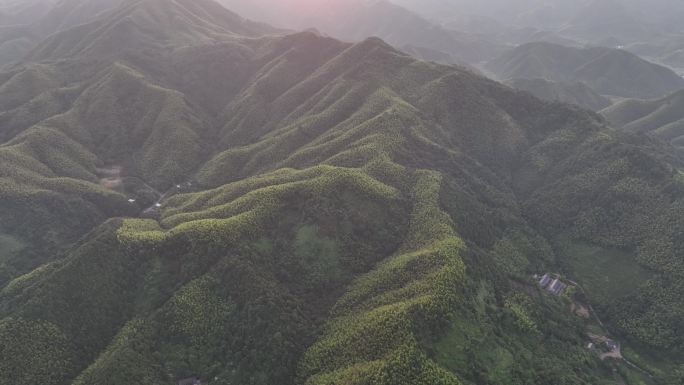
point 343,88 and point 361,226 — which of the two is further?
point 343,88

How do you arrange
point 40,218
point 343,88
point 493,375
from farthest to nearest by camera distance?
point 343,88, point 40,218, point 493,375

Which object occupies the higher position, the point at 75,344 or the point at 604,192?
the point at 604,192

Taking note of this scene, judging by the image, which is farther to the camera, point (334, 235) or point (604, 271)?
point (604, 271)

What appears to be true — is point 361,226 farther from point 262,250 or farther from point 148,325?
point 148,325

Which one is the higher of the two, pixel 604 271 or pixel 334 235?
pixel 604 271

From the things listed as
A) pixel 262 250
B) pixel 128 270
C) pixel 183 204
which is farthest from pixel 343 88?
pixel 128 270

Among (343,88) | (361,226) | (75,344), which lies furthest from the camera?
(343,88)

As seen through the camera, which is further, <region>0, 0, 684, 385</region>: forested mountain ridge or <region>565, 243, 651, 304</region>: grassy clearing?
<region>565, 243, 651, 304</region>: grassy clearing

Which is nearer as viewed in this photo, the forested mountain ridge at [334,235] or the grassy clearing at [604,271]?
the forested mountain ridge at [334,235]
